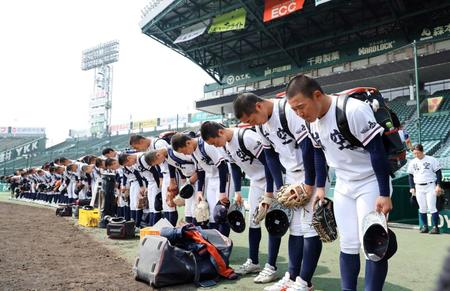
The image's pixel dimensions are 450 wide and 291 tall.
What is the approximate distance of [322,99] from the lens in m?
2.55

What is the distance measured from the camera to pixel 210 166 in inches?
195

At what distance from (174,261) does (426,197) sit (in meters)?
5.74

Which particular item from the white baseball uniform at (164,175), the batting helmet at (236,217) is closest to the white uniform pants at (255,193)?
the batting helmet at (236,217)

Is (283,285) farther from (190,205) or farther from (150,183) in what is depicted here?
(150,183)

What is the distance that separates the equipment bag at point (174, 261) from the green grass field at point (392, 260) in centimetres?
14

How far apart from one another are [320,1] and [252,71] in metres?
12.0

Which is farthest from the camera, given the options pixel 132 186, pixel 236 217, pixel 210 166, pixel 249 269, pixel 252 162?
pixel 132 186

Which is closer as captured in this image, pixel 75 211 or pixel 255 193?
pixel 255 193

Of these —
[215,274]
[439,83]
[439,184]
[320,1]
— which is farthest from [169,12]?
[215,274]

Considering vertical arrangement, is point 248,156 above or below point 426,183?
above

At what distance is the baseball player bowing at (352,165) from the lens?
236 cm

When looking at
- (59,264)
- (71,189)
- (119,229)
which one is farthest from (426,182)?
(71,189)

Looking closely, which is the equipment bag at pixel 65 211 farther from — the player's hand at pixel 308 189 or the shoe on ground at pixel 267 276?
the player's hand at pixel 308 189

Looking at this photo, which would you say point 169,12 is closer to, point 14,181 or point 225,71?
point 225,71
